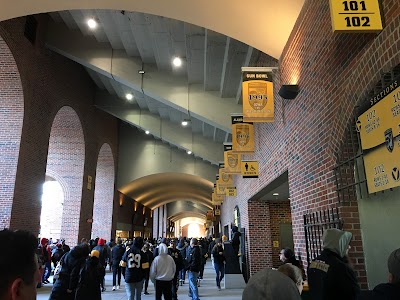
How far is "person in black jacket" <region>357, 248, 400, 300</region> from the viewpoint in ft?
6.50

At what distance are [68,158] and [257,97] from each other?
12795mm

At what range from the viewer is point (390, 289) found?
6.56 ft

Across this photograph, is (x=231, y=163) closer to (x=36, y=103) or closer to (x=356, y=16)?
(x=36, y=103)

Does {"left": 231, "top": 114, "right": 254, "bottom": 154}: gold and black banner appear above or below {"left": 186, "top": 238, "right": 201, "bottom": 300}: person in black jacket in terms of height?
above

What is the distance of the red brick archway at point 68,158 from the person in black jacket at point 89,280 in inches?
474

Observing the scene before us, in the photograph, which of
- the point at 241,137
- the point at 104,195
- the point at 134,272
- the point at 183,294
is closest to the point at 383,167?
the point at 134,272

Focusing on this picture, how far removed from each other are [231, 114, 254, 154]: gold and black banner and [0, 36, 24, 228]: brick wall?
23.0 feet

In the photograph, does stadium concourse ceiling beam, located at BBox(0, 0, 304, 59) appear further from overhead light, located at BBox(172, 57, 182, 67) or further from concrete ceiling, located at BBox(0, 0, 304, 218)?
overhead light, located at BBox(172, 57, 182, 67)

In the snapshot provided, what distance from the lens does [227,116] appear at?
12383 millimetres

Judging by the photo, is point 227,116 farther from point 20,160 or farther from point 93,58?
point 20,160

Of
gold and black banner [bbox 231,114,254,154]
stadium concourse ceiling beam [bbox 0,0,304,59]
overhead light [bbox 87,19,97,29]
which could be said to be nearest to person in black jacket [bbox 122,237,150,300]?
gold and black banner [bbox 231,114,254,154]

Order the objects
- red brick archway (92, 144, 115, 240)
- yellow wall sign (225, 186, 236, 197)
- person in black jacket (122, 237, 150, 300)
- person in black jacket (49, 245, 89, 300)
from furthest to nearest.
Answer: red brick archway (92, 144, 115, 240)
yellow wall sign (225, 186, 236, 197)
person in black jacket (122, 237, 150, 300)
person in black jacket (49, 245, 89, 300)

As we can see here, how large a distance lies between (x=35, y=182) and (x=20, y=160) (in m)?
1.33

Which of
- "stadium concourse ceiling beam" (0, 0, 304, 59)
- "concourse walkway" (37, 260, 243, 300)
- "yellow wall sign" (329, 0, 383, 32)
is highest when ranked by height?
"stadium concourse ceiling beam" (0, 0, 304, 59)
